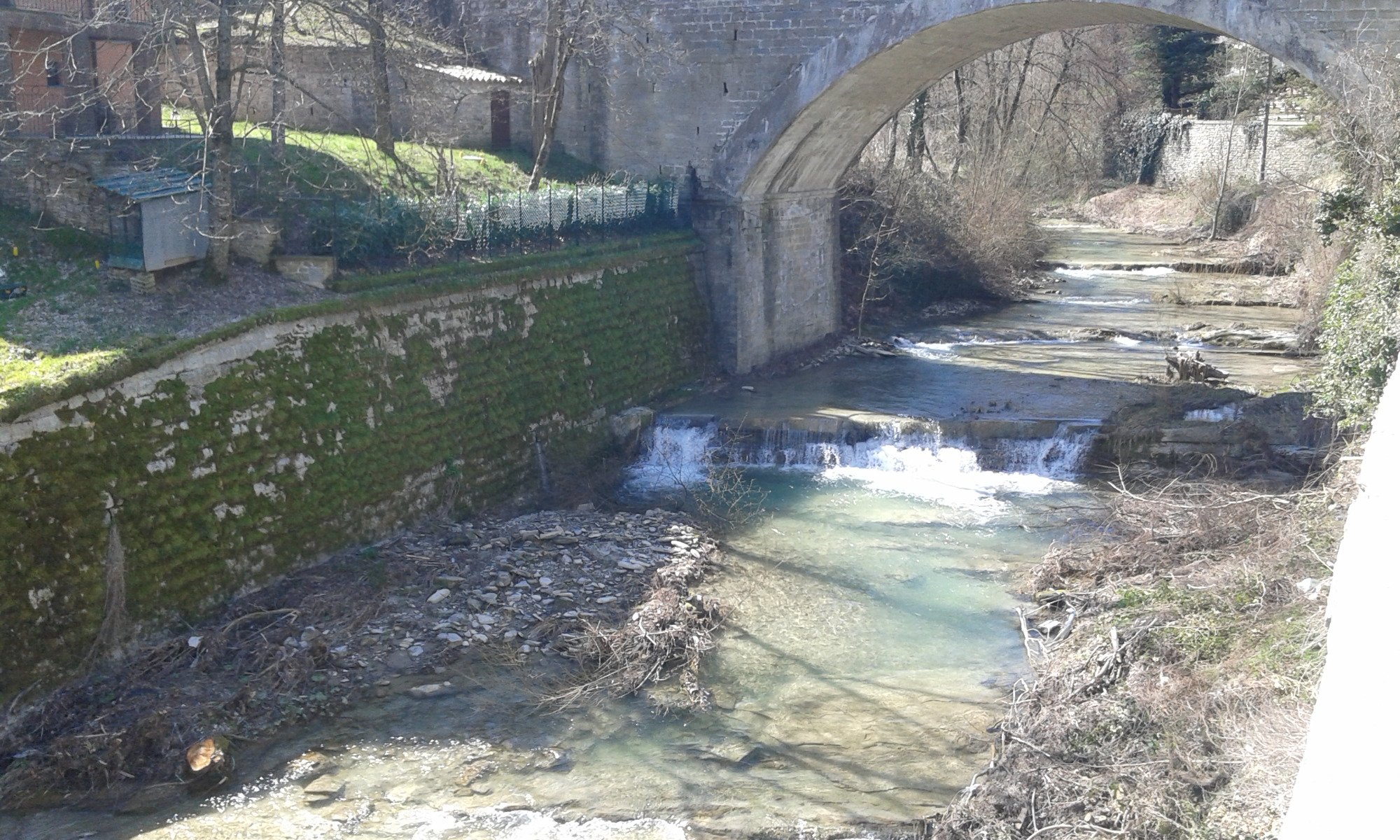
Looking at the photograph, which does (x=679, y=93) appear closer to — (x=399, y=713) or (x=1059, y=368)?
(x=1059, y=368)

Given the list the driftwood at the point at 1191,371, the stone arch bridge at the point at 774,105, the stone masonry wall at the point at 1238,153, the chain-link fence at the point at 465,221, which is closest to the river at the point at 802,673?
the driftwood at the point at 1191,371

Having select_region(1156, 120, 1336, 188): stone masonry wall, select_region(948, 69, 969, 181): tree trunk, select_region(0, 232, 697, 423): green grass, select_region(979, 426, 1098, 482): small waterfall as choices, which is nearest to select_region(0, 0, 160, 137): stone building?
select_region(0, 232, 697, 423): green grass

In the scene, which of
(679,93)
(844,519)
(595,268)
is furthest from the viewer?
(679,93)

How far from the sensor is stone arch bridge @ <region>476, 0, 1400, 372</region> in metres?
16.0

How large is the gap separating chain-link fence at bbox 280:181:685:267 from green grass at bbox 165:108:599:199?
1.36 feet

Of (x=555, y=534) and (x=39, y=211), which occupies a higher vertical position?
(x=39, y=211)

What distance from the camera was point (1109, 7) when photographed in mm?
14867

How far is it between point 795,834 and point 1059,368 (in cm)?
1374

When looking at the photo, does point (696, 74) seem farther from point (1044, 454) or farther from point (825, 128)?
point (1044, 454)

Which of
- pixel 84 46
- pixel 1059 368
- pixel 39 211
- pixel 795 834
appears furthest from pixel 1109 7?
pixel 84 46

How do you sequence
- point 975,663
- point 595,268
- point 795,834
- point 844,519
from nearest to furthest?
point 795,834 < point 975,663 < point 844,519 < point 595,268

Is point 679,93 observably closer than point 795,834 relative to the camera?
No

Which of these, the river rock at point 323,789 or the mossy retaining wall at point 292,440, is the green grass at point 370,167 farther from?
the river rock at point 323,789

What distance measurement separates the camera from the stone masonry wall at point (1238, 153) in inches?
1253
